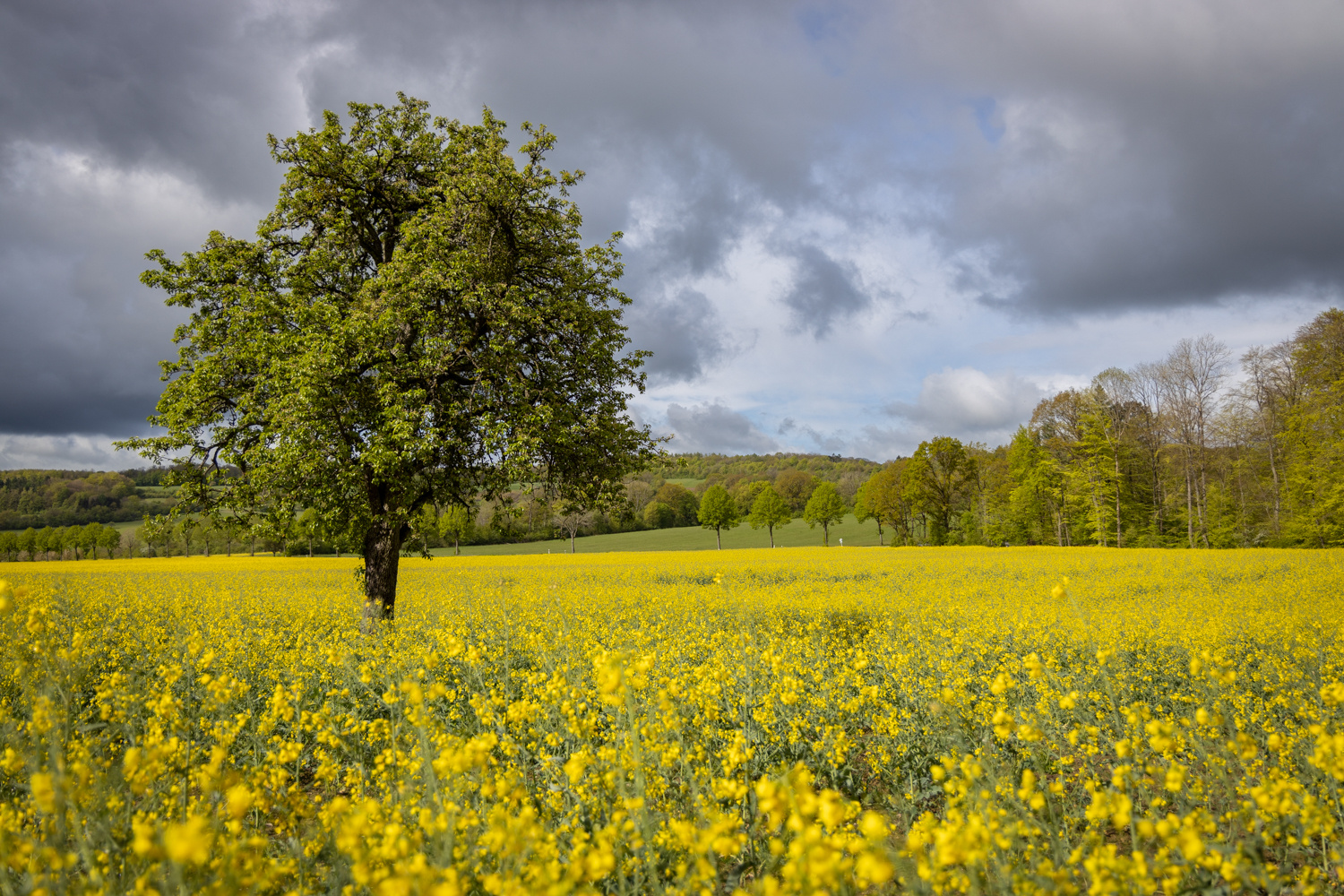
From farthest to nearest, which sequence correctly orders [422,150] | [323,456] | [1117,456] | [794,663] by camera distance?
1. [1117,456]
2. [422,150]
3. [323,456]
4. [794,663]

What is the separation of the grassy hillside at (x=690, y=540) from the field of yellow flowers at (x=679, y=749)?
2007 inches

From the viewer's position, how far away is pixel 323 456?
8.44 metres

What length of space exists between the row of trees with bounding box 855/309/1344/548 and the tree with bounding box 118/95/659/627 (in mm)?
34315

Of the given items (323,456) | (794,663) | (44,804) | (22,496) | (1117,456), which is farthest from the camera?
(22,496)

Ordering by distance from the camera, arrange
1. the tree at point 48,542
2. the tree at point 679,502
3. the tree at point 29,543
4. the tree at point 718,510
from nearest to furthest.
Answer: the tree at point 718,510, the tree at point 48,542, the tree at point 29,543, the tree at point 679,502

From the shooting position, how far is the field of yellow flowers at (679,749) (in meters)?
2.02

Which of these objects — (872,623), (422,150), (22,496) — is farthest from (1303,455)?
(22,496)

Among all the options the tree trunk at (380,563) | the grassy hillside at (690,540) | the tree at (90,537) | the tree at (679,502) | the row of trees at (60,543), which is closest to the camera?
the tree trunk at (380,563)

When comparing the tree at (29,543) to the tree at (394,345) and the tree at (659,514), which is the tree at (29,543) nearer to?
the tree at (659,514)

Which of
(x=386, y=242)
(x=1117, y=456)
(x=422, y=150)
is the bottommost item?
(x=1117, y=456)

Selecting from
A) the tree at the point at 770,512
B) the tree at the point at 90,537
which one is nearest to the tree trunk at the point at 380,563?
the tree at the point at 770,512

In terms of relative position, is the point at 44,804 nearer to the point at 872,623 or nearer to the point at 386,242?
the point at 872,623

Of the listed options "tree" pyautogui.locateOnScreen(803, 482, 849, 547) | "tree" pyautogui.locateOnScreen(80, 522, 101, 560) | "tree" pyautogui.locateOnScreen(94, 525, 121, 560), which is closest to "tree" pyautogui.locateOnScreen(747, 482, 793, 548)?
"tree" pyautogui.locateOnScreen(803, 482, 849, 547)

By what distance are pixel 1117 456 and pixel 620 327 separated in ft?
123
